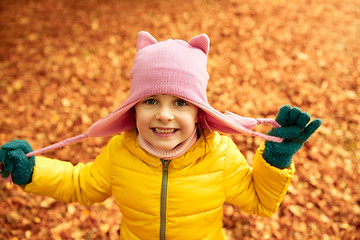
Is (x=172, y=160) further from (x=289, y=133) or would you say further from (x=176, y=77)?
(x=289, y=133)

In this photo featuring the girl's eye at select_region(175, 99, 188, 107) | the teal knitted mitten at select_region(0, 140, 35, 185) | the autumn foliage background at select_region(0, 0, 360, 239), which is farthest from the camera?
the autumn foliage background at select_region(0, 0, 360, 239)

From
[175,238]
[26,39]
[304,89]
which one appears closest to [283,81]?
[304,89]

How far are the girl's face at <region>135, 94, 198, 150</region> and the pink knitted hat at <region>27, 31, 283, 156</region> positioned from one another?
0.20 feet

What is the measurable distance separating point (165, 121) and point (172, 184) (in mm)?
429

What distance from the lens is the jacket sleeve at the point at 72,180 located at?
206 cm

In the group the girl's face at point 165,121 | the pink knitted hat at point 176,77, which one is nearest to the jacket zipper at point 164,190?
the girl's face at point 165,121

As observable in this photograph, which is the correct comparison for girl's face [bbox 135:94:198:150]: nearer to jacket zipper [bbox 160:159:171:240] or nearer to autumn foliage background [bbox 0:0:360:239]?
jacket zipper [bbox 160:159:171:240]

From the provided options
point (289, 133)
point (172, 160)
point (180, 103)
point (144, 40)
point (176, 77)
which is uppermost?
point (144, 40)

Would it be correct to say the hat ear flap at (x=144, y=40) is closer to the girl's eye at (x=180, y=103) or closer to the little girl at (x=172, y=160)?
the little girl at (x=172, y=160)

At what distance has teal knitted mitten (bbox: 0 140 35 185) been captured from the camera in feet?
6.28

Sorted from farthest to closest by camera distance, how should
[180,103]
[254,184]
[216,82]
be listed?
[216,82]
[254,184]
[180,103]

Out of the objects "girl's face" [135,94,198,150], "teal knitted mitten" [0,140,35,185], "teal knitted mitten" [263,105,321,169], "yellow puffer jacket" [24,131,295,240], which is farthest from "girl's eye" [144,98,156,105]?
"teal knitted mitten" [0,140,35,185]

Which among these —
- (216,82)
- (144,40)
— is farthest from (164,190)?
(216,82)

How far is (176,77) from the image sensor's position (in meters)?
1.75
